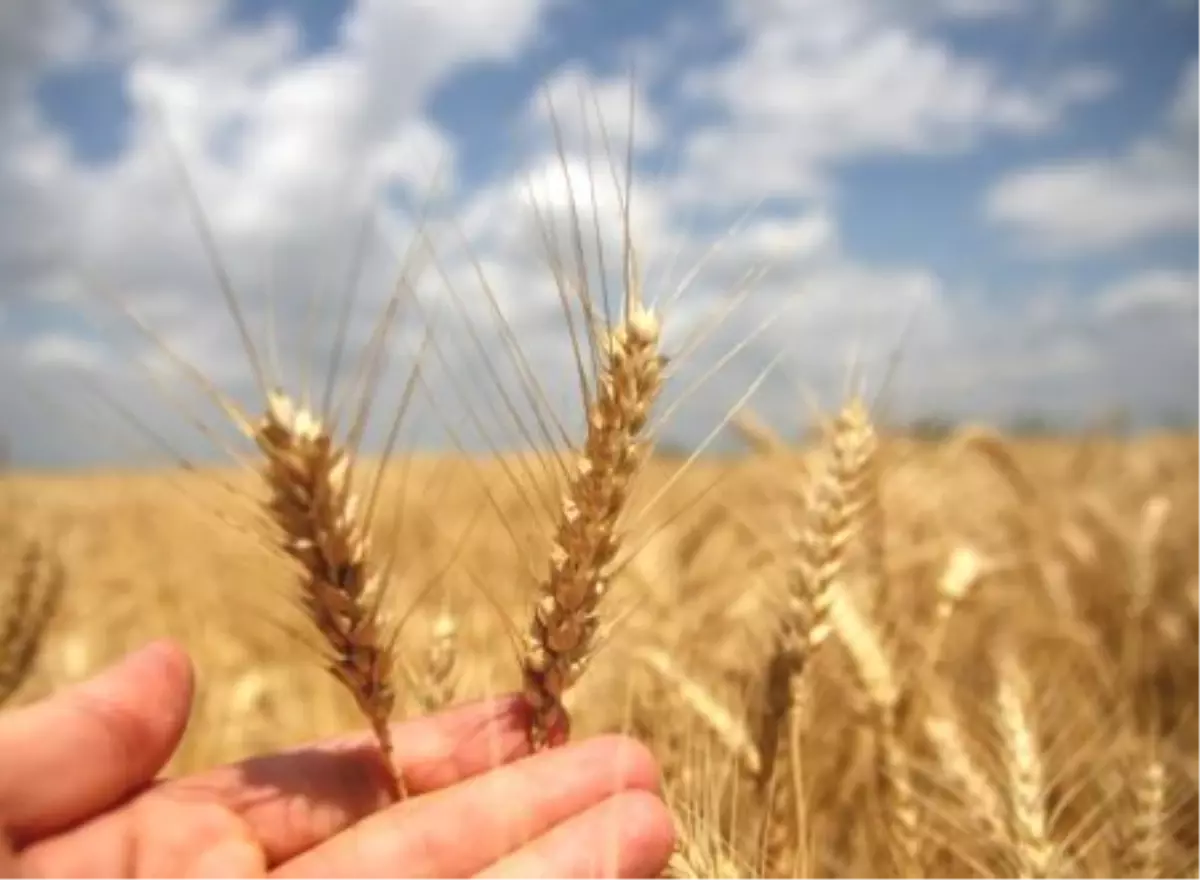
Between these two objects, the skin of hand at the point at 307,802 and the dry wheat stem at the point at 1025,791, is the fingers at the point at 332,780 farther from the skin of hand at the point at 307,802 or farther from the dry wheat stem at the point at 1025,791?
the dry wheat stem at the point at 1025,791

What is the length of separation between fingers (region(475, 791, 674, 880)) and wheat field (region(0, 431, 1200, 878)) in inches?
4.7

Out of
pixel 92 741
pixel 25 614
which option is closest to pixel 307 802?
pixel 92 741

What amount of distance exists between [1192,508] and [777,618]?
307 centimetres

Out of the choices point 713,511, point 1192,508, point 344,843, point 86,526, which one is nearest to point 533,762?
point 344,843

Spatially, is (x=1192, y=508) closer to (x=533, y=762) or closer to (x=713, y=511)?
(x=713, y=511)

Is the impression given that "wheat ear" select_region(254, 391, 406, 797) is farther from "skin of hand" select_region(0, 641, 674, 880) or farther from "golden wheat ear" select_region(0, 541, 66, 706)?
"golden wheat ear" select_region(0, 541, 66, 706)

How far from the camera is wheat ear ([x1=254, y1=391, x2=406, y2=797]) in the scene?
3.53 feet

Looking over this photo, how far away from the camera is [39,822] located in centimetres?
134

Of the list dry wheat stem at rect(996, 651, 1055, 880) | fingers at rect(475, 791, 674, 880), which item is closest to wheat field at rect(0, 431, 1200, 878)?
dry wheat stem at rect(996, 651, 1055, 880)

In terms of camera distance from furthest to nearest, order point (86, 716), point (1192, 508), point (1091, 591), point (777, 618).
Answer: point (1192, 508) < point (1091, 591) < point (777, 618) < point (86, 716)

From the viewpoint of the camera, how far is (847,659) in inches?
75.7

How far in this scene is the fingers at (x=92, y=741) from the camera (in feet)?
4.35

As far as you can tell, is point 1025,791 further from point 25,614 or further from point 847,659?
point 25,614

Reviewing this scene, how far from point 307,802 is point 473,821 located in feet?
0.87
